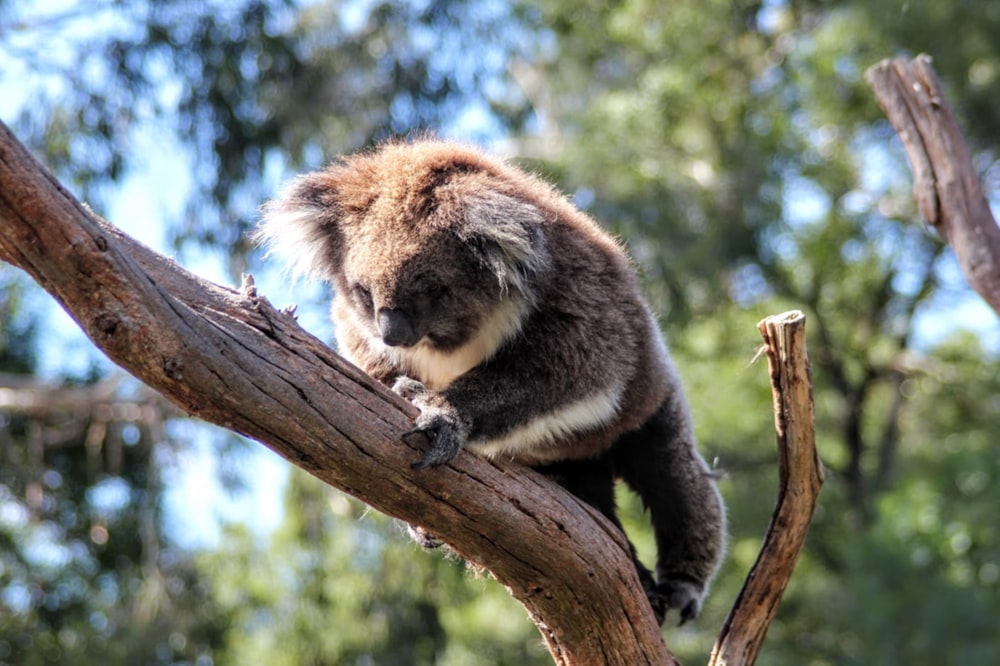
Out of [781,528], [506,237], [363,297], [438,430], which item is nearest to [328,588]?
[363,297]

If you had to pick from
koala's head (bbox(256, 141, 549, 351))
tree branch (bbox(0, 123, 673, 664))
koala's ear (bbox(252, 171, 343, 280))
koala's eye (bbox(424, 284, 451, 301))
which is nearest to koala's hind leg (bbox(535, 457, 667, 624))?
tree branch (bbox(0, 123, 673, 664))

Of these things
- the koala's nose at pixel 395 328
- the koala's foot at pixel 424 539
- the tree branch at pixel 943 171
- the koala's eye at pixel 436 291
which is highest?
the tree branch at pixel 943 171

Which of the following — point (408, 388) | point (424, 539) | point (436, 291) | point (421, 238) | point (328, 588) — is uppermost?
point (328, 588)

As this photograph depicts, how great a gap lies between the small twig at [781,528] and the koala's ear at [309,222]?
4.88ft

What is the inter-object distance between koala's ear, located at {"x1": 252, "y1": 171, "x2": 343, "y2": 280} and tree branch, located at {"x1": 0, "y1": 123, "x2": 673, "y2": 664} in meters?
0.87

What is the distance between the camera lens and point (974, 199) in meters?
4.75

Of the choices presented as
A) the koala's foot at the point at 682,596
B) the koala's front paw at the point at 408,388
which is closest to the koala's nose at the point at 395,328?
the koala's front paw at the point at 408,388

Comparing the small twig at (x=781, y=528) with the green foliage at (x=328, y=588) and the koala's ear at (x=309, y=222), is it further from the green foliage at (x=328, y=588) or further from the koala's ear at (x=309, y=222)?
the green foliage at (x=328, y=588)

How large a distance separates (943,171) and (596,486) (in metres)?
2.09

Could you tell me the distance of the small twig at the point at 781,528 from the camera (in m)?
3.62

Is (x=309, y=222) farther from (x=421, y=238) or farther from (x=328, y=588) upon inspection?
(x=328, y=588)

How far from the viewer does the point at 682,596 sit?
13.7 feet

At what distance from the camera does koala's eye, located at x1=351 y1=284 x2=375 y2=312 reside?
3664mm

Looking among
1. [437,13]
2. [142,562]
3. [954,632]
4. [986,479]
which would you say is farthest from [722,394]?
[142,562]
